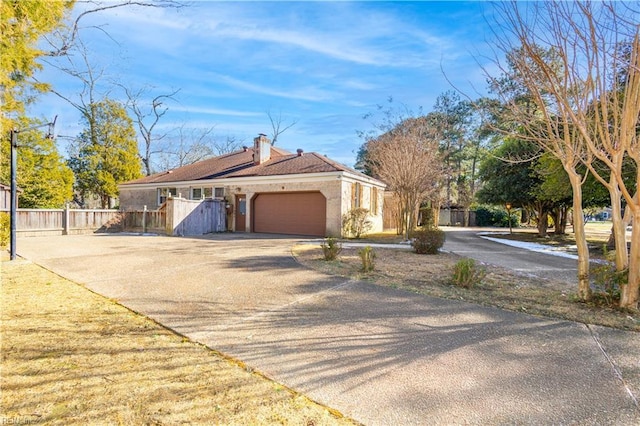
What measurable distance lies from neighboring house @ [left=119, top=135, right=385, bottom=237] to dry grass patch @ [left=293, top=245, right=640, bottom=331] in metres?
6.70

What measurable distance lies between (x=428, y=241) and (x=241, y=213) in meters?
11.7

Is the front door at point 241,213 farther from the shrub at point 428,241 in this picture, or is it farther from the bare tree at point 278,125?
the bare tree at point 278,125

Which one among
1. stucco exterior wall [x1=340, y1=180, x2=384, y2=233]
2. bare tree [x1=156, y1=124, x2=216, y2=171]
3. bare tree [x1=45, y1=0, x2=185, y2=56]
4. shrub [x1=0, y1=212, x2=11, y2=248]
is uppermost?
bare tree [x1=156, y1=124, x2=216, y2=171]

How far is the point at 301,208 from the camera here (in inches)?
679

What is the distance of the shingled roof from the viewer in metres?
17.2

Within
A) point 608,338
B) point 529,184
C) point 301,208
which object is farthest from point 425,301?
point 529,184

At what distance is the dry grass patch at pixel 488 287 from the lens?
468 centimetres

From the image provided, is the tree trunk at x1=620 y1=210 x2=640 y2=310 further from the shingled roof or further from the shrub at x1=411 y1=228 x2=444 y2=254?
the shingled roof

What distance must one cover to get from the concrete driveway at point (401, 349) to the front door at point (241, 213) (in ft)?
40.8

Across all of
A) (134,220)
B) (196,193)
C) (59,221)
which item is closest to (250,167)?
(196,193)

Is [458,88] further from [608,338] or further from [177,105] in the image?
[177,105]

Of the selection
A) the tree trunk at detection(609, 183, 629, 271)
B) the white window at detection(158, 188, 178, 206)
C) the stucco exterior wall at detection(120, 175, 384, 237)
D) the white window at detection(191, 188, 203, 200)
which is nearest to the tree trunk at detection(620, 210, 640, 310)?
the tree trunk at detection(609, 183, 629, 271)

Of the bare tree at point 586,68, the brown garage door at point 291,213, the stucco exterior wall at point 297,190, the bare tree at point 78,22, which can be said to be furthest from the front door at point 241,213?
the bare tree at point 586,68

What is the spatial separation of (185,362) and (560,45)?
20.8 feet
